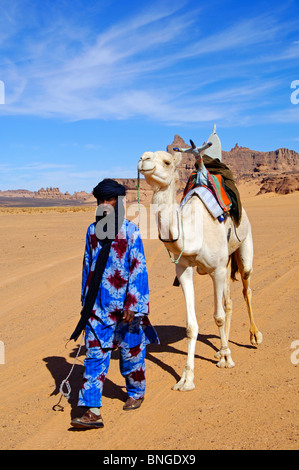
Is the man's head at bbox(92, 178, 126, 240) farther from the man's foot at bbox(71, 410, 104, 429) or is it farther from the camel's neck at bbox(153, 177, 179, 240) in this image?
the man's foot at bbox(71, 410, 104, 429)

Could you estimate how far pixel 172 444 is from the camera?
13.1 ft

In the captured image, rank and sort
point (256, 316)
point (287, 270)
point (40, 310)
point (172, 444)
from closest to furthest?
point (172, 444)
point (256, 316)
point (40, 310)
point (287, 270)

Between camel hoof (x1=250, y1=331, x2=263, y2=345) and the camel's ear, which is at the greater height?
the camel's ear

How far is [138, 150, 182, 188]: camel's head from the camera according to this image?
4492 mm

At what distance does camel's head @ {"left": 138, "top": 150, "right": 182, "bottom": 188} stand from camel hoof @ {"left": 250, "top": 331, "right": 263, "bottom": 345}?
9.68 ft

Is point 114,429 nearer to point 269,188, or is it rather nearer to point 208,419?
A: point 208,419

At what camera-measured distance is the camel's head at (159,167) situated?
177 inches

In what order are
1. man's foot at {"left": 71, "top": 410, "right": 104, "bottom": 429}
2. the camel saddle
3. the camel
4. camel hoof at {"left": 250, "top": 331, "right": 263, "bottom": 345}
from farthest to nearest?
camel hoof at {"left": 250, "top": 331, "right": 263, "bottom": 345} < the camel saddle < the camel < man's foot at {"left": 71, "top": 410, "right": 104, "bottom": 429}

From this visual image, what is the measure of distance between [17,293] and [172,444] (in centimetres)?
688

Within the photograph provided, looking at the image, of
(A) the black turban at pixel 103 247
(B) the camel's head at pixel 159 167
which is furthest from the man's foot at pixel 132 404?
(B) the camel's head at pixel 159 167

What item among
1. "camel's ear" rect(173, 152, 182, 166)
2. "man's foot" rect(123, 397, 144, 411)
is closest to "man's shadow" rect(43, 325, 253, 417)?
"man's foot" rect(123, 397, 144, 411)

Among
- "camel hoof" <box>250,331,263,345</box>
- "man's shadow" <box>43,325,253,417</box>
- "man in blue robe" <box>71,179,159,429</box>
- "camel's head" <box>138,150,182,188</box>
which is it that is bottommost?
"man's shadow" <box>43,325,253,417</box>

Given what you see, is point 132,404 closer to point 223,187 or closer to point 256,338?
point 256,338

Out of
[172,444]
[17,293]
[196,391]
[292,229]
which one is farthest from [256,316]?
[292,229]
